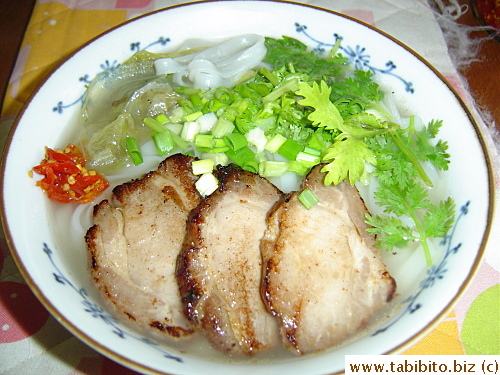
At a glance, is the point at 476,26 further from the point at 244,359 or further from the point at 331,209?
the point at 244,359

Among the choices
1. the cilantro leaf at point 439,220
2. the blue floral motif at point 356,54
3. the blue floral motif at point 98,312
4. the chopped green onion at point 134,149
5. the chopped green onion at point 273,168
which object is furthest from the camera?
the blue floral motif at point 356,54

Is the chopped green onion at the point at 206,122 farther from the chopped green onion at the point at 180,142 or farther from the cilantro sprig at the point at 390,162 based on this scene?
the cilantro sprig at the point at 390,162

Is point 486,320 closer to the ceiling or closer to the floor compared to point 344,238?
closer to the floor

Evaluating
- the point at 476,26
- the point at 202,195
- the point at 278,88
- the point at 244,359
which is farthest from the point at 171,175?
the point at 476,26

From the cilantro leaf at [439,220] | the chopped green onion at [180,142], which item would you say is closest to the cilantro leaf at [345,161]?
the cilantro leaf at [439,220]

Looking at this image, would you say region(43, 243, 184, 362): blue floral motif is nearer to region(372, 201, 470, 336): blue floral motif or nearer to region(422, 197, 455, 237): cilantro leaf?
region(372, 201, 470, 336): blue floral motif
